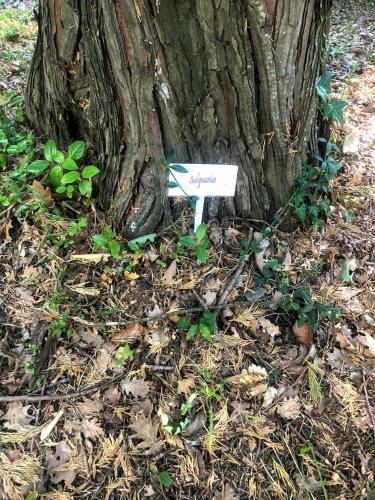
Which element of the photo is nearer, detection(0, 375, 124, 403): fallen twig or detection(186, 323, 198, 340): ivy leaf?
detection(0, 375, 124, 403): fallen twig

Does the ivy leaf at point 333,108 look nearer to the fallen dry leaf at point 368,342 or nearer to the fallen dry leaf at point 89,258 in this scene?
the fallen dry leaf at point 368,342

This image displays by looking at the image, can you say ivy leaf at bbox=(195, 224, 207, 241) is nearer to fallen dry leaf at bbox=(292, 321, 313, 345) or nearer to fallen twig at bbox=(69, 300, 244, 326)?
fallen twig at bbox=(69, 300, 244, 326)

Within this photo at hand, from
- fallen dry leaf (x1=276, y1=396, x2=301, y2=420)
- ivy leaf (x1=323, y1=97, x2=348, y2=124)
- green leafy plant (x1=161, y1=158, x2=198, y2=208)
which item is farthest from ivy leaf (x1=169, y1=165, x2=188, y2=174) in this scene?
fallen dry leaf (x1=276, y1=396, x2=301, y2=420)

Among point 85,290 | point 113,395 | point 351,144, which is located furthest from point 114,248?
point 351,144

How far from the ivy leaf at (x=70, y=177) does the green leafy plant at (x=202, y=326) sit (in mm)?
911

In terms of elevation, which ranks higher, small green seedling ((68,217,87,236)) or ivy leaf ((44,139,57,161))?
ivy leaf ((44,139,57,161))

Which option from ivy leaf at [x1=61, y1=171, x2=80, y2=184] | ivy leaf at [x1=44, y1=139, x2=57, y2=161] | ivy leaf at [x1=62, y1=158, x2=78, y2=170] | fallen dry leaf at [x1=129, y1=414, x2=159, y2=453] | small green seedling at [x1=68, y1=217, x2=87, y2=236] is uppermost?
ivy leaf at [x1=44, y1=139, x2=57, y2=161]

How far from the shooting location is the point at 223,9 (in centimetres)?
154

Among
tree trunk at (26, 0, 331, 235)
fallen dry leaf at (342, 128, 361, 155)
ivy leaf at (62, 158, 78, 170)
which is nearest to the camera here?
tree trunk at (26, 0, 331, 235)

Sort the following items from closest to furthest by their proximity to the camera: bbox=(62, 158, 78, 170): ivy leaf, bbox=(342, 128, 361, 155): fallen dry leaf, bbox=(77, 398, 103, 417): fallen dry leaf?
bbox=(77, 398, 103, 417): fallen dry leaf → bbox=(62, 158, 78, 170): ivy leaf → bbox=(342, 128, 361, 155): fallen dry leaf

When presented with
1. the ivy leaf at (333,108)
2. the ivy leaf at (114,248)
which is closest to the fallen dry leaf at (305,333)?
the ivy leaf at (114,248)

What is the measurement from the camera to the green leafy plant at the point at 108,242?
2.08 meters

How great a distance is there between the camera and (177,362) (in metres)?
1.97

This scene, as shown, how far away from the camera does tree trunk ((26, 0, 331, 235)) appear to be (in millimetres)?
1605
